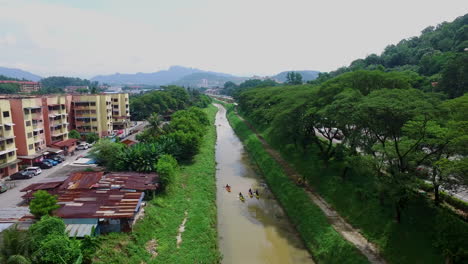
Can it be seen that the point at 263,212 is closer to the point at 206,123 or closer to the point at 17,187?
the point at 17,187

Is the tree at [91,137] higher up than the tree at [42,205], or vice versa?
the tree at [42,205]

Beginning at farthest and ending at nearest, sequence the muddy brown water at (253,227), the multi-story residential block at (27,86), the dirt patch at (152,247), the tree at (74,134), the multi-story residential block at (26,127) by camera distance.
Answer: the multi-story residential block at (27,86), the tree at (74,134), the multi-story residential block at (26,127), the muddy brown water at (253,227), the dirt patch at (152,247)

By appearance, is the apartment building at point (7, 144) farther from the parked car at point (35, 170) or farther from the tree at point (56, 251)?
the tree at point (56, 251)

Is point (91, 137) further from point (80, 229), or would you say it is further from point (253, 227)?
point (253, 227)

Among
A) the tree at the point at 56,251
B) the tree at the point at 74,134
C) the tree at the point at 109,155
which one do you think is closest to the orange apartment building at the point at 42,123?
the tree at the point at 74,134

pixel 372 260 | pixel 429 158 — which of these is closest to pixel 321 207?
pixel 372 260

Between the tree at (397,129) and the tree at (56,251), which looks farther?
the tree at (397,129)
